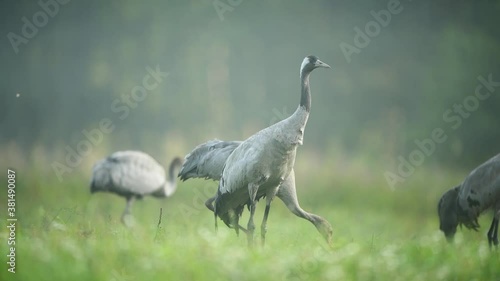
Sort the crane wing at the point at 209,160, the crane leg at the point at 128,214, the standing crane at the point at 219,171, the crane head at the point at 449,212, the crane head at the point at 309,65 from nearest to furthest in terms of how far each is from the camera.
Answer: the crane head at the point at 309,65 < the standing crane at the point at 219,171 < the crane wing at the point at 209,160 < the crane head at the point at 449,212 < the crane leg at the point at 128,214

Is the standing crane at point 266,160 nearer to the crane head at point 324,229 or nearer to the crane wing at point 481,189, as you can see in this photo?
the crane head at point 324,229

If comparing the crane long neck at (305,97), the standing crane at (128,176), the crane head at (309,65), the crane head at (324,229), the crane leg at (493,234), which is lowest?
the crane leg at (493,234)

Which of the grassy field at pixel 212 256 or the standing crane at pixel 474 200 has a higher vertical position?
the grassy field at pixel 212 256

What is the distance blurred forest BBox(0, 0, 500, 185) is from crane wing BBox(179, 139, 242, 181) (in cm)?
675

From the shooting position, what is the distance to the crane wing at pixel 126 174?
9.97 metres

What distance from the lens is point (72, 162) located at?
40.9 ft

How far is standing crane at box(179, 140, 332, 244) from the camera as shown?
748 centimetres

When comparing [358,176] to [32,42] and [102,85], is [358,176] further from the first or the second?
[32,42]

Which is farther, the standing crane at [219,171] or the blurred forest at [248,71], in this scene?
the blurred forest at [248,71]

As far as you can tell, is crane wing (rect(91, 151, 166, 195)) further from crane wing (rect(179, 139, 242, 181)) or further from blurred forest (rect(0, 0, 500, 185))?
blurred forest (rect(0, 0, 500, 185))

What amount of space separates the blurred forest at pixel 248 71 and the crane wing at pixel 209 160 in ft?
22.1

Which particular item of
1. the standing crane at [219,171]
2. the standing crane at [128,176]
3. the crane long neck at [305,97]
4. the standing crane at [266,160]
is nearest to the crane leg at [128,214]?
the standing crane at [128,176]

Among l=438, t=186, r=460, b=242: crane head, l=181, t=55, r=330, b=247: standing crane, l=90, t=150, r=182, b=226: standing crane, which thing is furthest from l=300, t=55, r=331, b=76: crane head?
l=90, t=150, r=182, b=226: standing crane

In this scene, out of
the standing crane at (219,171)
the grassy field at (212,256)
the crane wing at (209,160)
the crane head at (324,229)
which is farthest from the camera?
the crane wing at (209,160)
